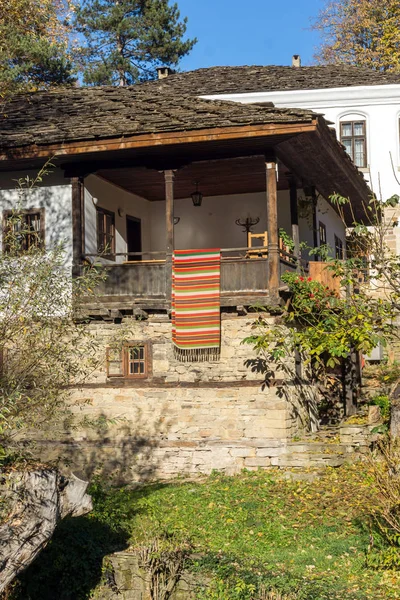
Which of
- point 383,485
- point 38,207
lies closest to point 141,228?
point 38,207

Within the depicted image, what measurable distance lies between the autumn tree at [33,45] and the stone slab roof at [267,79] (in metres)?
3.20

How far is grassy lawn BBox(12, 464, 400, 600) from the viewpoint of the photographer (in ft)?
27.6

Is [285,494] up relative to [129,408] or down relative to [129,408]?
down

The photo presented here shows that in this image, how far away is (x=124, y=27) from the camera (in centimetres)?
3234

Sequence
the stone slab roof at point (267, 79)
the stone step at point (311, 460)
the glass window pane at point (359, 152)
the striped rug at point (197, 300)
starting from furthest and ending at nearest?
the glass window pane at point (359, 152) < the stone slab roof at point (267, 79) < the striped rug at point (197, 300) < the stone step at point (311, 460)

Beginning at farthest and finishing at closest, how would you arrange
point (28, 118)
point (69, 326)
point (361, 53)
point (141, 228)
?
point (361, 53), point (141, 228), point (28, 118), point (69, 326)

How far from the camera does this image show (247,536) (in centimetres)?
970

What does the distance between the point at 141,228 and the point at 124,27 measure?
1851 centimetres

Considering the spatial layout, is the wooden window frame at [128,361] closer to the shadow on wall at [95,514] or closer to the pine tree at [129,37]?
the shadow on wall at [95,514]

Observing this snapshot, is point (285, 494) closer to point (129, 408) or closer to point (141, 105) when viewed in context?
point (129, 408)

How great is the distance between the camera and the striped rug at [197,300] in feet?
40.5

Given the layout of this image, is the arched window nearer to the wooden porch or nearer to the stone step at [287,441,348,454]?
the wooden porch

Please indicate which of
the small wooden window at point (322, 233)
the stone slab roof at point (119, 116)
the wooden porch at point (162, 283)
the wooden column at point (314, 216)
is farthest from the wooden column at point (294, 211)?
the small wooden window at point (322, 233)

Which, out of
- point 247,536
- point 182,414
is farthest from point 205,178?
point 247,536
